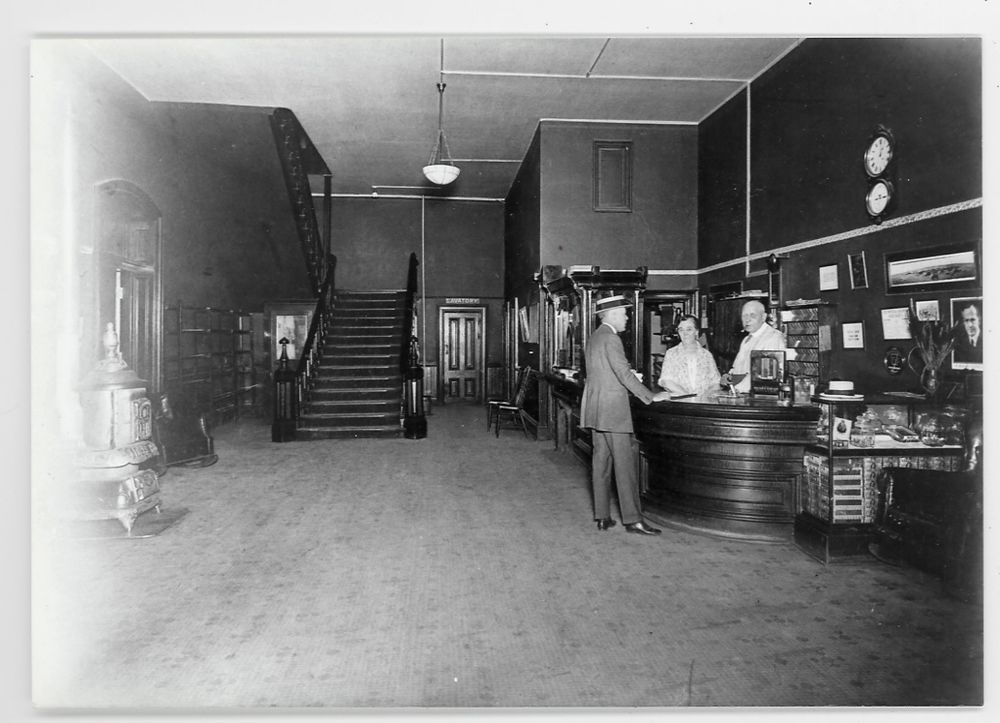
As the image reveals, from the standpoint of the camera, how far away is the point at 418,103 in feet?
29.7

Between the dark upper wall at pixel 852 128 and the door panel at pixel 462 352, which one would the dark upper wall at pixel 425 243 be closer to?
the door panel at pixel 462 352

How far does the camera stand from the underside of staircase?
9820mm

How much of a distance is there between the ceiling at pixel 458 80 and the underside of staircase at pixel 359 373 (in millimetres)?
3213

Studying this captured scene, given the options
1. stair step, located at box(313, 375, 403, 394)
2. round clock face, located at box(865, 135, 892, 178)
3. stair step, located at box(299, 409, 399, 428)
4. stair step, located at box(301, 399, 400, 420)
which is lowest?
stair step, located at box(299, 409, 399, 428)

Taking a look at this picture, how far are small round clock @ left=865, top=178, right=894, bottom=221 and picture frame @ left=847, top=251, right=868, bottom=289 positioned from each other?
1.21ft

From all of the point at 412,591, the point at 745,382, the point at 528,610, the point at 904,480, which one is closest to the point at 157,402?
the point at 412,591

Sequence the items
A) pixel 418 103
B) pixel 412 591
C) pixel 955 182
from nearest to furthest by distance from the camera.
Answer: pixel 412 591 < pixel 955 182 < pixel 418 103

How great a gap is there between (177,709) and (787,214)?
6814 mm

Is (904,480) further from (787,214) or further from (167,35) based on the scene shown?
(167,35)

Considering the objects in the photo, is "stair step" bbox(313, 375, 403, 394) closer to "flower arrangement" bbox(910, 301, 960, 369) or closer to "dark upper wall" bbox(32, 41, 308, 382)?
"dark upper wall" bbox(32, 41, 308, 382)

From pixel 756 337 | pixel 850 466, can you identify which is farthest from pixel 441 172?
pixel 850 466

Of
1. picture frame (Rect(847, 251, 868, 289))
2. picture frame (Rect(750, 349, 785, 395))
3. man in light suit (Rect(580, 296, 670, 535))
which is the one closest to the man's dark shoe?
man in light suit (Rect(580, 296, 670, 535))

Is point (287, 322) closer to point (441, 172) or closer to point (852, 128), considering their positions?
point (441, 172)

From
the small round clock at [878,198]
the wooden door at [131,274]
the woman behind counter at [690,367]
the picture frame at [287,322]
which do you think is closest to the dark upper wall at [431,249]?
the picture frame at [287,322]
